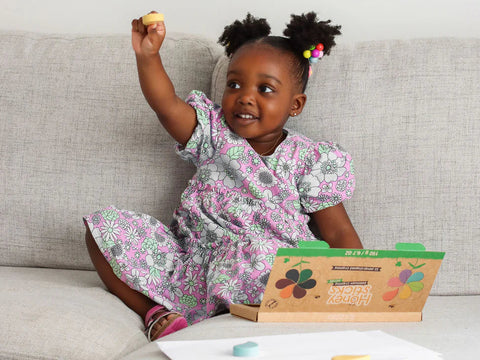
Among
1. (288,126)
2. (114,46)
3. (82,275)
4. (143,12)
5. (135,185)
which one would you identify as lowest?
(82,275)

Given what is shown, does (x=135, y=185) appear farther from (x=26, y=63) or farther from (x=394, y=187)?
(x=394, y=187)

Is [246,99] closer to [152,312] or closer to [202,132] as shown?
[202,132]

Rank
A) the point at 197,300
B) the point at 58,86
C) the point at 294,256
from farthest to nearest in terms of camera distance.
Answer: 1. the point at 58,86
2. the point at 197,300
3. the point at 294,256

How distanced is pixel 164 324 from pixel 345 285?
373mm

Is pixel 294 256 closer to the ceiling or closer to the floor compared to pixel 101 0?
closer to the floor

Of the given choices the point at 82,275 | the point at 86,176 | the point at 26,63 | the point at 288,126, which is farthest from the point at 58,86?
the point at 288,126

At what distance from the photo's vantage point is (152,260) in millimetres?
1415

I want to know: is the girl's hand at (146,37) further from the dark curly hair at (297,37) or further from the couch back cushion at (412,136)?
the couch back cushion at (412,136)

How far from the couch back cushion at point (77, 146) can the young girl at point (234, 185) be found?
0.12m

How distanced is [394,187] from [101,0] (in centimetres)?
111

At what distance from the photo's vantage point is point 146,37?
4.35 ft

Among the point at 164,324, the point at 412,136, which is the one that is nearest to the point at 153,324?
the point at 164,324

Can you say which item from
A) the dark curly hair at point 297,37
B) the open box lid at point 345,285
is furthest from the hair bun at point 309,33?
the open box lid at point 345,285

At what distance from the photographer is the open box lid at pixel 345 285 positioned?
1043 millimetres
